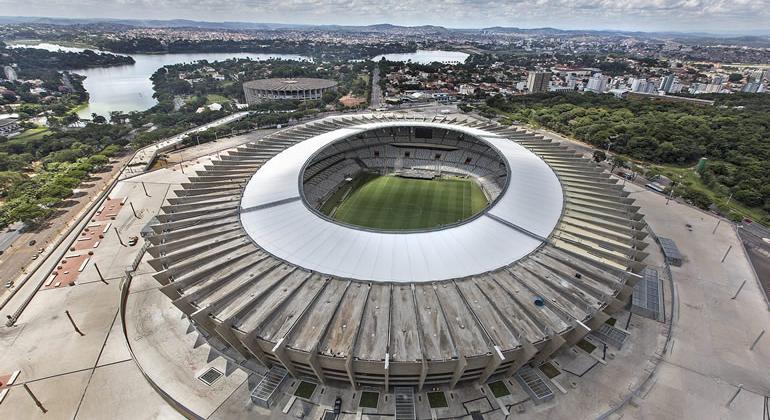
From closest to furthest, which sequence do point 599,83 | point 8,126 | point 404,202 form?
point 404,202 < point 8,126 < point 599,83

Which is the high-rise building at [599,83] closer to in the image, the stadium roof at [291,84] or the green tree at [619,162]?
the green tree at [619,162]

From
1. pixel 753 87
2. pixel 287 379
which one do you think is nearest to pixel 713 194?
pixel 287 379

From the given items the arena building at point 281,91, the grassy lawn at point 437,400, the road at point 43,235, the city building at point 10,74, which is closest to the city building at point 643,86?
the arena building at point 281,91

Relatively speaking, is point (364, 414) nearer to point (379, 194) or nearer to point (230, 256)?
point (230, 256)

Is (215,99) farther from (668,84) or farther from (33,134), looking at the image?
(668,84)

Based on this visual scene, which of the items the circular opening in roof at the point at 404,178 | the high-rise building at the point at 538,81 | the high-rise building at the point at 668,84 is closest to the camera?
the circular opening in roof at the point at 404,178

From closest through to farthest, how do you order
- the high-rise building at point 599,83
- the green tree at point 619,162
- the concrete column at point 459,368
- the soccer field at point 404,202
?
the concrete column at point 459,368, the soccer field at point 404,202, the green tree at point 619,162, the high-rise building at point 599,83
